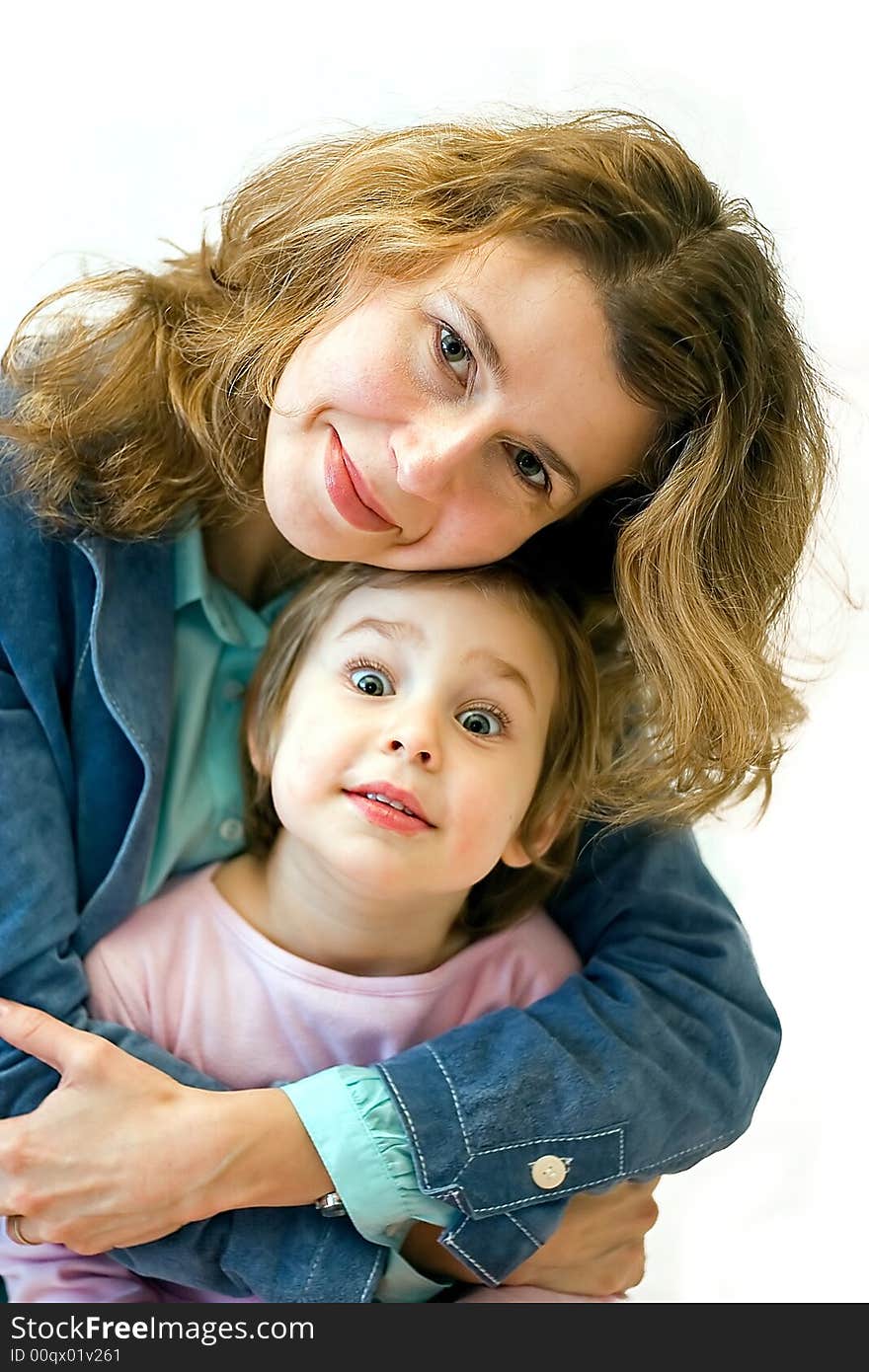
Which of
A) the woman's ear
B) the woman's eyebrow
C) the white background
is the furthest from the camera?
the white background

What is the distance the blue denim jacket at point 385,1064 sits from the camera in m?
1.37

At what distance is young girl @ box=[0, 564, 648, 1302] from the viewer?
1369 millimetres

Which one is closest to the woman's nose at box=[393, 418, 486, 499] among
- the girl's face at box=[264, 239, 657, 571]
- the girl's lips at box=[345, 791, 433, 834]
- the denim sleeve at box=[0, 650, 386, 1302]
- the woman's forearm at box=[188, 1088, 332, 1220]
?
the girl's face at box=[264, 239, 657, 571]

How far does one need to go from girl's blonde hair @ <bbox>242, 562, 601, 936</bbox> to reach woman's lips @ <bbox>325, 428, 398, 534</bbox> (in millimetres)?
107

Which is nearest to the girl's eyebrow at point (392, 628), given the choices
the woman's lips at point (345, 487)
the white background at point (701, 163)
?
the woman's lips at point (345, 487)

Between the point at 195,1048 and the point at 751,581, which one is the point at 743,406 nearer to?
the point at 751,581

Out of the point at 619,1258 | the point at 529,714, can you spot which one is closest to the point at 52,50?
the point at 529,714

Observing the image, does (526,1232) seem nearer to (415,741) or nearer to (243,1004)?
(243,1004)

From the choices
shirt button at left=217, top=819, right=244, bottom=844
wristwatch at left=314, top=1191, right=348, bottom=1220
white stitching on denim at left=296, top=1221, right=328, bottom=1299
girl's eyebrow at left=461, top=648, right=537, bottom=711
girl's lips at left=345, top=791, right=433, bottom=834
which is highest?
girl's eyebrow at left=461, top=648, right=537, bottom=711

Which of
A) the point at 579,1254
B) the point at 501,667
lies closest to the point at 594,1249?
the point at 579,1254

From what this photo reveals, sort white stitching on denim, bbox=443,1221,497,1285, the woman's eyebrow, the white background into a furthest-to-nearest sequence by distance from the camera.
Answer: the white background → white stitching on denim, bbox=443,1221,497,1285 → the woman's eyebrow

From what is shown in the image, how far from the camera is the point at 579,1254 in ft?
4.84

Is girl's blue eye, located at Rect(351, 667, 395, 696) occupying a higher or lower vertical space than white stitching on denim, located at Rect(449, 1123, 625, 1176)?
higher

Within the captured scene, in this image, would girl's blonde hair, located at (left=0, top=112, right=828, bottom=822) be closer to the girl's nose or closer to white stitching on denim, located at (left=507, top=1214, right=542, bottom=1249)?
the girl's nose
